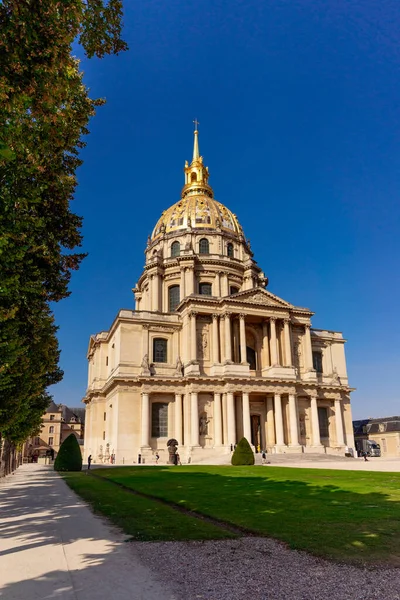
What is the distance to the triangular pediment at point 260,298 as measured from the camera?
159ft

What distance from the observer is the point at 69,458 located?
3331 cm

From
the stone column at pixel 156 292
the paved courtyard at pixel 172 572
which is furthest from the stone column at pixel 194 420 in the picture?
the paved courtyard at pixel 172 572

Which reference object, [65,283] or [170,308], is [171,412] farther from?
[65,283]

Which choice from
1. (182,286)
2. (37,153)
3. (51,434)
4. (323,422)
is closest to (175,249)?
(182,286)

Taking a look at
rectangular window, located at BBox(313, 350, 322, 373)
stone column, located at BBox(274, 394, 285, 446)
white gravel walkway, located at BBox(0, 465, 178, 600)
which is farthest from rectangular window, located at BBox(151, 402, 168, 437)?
white gravel walkway, located at BBox(0, 465, 178, 600)

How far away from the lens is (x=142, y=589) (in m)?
5.91

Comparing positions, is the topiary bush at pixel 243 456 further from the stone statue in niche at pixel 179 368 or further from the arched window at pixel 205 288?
the arched window at pixel 205 288

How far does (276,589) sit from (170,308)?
5323 centimetres

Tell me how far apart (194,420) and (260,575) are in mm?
37755

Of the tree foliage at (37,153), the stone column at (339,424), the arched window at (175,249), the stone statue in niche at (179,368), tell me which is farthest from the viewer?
the arched window at (175,249)

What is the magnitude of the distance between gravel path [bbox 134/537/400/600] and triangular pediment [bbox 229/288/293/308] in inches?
1596

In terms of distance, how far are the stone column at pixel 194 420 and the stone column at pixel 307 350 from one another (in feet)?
46.9

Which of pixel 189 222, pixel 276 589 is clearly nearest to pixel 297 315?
pixel 189 222

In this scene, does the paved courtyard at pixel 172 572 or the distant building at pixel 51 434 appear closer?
the paved courtyard at pixel 172 572
